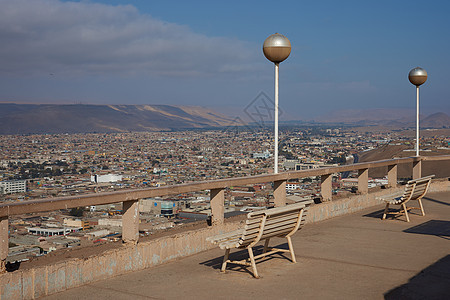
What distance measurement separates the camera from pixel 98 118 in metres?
75.6

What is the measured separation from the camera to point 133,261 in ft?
20.6

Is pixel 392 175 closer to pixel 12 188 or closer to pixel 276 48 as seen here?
pixel 276 48

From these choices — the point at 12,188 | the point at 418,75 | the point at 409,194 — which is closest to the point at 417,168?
the point at 418,75

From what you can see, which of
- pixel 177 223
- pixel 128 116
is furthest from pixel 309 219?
pixel 128 116

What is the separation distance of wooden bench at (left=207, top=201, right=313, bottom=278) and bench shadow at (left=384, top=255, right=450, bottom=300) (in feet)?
5.06

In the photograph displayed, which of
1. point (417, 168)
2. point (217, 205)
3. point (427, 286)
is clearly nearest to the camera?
point (427, 286)

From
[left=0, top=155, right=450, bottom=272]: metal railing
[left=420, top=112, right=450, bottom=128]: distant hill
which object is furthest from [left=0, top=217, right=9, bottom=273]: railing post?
[left=420, top=112, right=450, bottom=128]: distant hill

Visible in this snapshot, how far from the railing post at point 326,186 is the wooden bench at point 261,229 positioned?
3700mm

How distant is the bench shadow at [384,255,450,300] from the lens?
519 centimetres

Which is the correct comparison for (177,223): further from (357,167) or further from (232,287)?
(357,167)

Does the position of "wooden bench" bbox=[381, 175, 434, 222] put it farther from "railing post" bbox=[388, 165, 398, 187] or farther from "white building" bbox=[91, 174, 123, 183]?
"white building" bbox=[91, 174, 123, 183]

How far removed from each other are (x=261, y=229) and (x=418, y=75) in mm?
10250

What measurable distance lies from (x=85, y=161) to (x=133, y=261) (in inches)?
1017

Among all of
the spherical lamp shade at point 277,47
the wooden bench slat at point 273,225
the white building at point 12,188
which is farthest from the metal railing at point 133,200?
the white building at point 12,188
